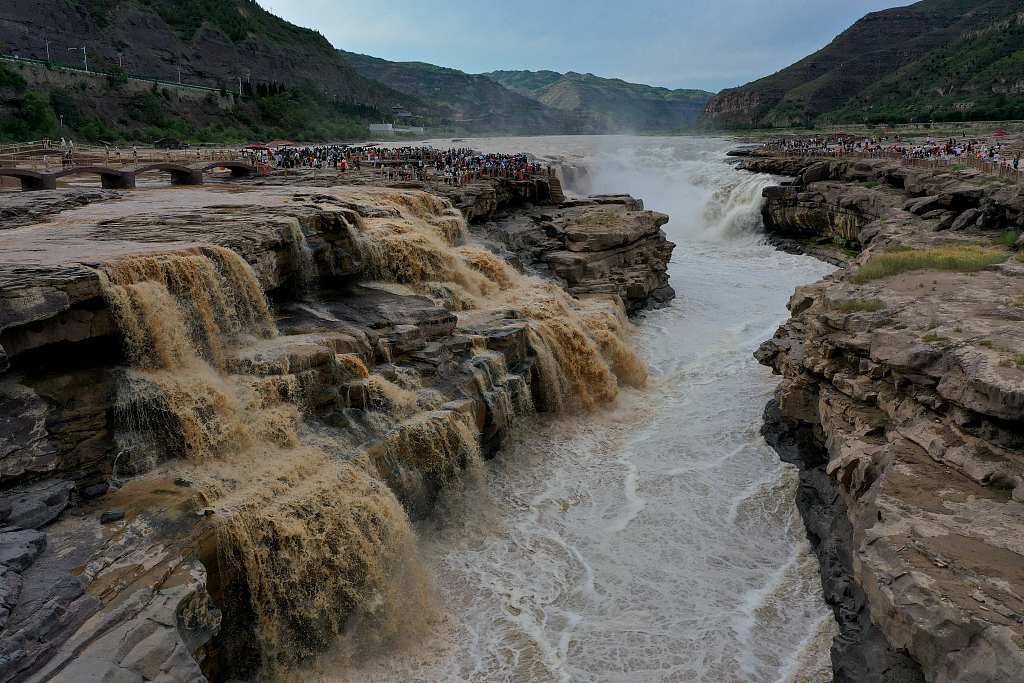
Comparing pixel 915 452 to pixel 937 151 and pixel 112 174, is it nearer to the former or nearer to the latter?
pixel 112 174

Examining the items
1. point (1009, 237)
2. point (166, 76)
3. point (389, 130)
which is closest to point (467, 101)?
point (389, 130)

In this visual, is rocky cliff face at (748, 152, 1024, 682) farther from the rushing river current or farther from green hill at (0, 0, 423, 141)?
green hill at (0, 0, 423, 141)

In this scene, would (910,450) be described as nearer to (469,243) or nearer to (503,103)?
(469,243)

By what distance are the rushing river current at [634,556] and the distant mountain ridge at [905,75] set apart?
59.1 metres

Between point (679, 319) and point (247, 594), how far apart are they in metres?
17.4

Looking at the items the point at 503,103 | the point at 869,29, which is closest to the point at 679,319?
the point at 869,29

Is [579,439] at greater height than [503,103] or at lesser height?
lesser

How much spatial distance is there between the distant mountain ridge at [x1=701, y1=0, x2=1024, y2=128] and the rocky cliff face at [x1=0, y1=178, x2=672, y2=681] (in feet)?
206

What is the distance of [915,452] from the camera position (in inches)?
324

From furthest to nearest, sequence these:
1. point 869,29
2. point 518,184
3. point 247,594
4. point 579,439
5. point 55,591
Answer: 1. point 869,29
2. point 518,184
3. point 579,439
4. point 247,594
5. point 55,591

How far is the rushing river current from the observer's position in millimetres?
8266

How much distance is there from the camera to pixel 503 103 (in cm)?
16900

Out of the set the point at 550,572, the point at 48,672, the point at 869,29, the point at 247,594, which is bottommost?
the point at 550,572

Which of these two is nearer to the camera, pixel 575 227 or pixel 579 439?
pixel 579 439
